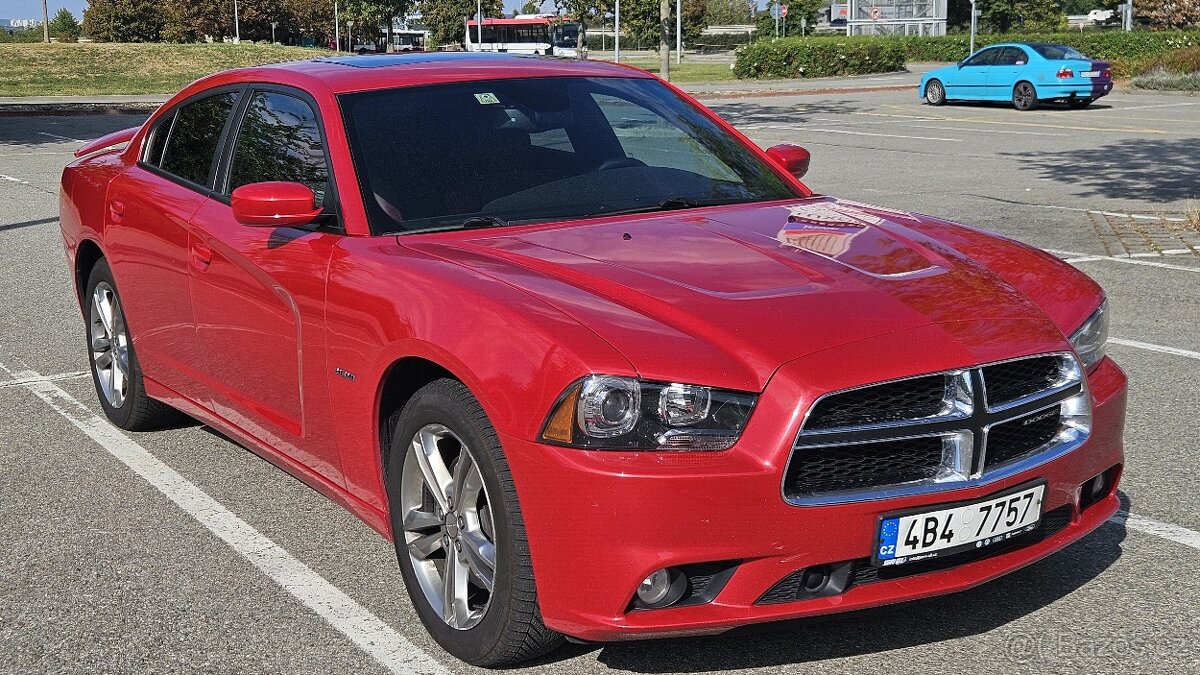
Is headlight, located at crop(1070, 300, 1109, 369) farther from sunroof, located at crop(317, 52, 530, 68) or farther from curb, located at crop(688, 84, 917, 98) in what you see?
curb, located at crop(688, 84, 917, 98)

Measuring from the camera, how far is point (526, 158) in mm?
4672

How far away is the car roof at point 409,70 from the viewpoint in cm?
485

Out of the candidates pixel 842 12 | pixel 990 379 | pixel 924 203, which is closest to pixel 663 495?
pixel 990 379

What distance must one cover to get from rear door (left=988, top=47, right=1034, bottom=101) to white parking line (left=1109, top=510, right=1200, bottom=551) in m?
26.4

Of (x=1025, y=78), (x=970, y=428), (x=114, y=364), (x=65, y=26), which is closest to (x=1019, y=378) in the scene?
(x=970, y=428)

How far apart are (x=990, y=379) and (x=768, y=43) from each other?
48186mm

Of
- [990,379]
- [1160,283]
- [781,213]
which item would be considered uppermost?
[781,213]

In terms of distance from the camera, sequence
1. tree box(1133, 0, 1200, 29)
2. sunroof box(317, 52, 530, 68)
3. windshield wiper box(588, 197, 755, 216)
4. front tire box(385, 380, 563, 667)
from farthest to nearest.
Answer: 1. tree box(1133, 0, 1200, 29)
2. sunroof box(317, 52, 530, 68)
3. windshield wiper box(588, 197, 755, 216)
4. front tire box(385, 380, 563, 667)

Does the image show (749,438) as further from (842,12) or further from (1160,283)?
(842,12)

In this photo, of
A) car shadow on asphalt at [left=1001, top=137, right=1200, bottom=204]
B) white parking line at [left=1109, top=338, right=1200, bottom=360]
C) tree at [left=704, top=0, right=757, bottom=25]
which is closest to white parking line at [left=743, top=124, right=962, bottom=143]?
car shadow on asphalt at [left=1001, top=137, right=1200, bottom=204]

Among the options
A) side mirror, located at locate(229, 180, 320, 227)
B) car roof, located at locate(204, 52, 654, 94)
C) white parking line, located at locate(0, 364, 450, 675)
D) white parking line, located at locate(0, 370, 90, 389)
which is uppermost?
car roof, located at locate(204, 52, 654, 94)

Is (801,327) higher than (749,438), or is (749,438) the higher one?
(801,327)

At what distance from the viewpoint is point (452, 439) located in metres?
3.70

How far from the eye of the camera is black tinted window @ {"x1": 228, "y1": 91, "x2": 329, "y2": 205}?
4664 millimetres
